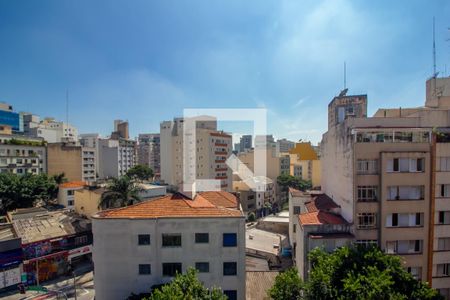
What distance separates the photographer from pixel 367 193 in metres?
19.8

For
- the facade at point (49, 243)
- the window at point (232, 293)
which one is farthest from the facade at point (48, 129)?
the window at point (232, 293)

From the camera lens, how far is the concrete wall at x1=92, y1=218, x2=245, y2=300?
734 inches

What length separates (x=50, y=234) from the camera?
99.3 ft

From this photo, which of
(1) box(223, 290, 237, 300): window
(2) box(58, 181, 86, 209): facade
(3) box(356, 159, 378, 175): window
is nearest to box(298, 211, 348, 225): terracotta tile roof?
(3) box(356, 159, 378, 175): window

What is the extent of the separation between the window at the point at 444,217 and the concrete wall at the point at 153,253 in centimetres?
1618

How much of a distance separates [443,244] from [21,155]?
253 ft

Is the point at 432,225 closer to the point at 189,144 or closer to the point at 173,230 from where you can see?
the point at 173,230

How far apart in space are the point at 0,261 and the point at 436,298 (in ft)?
126

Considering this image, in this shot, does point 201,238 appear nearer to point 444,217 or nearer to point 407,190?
point 407,190

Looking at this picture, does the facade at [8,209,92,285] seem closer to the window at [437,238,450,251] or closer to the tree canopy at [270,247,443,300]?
the tree canopy at [270,247,443,300]

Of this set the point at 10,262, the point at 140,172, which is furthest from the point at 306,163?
the point at 10,262

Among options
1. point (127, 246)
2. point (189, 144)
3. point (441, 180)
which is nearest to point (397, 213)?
point (441, 180)

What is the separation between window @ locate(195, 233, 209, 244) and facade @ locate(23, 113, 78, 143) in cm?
7700

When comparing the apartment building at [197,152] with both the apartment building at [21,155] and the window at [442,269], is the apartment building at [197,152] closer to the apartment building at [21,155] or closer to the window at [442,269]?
the apartment building at [21,155]
